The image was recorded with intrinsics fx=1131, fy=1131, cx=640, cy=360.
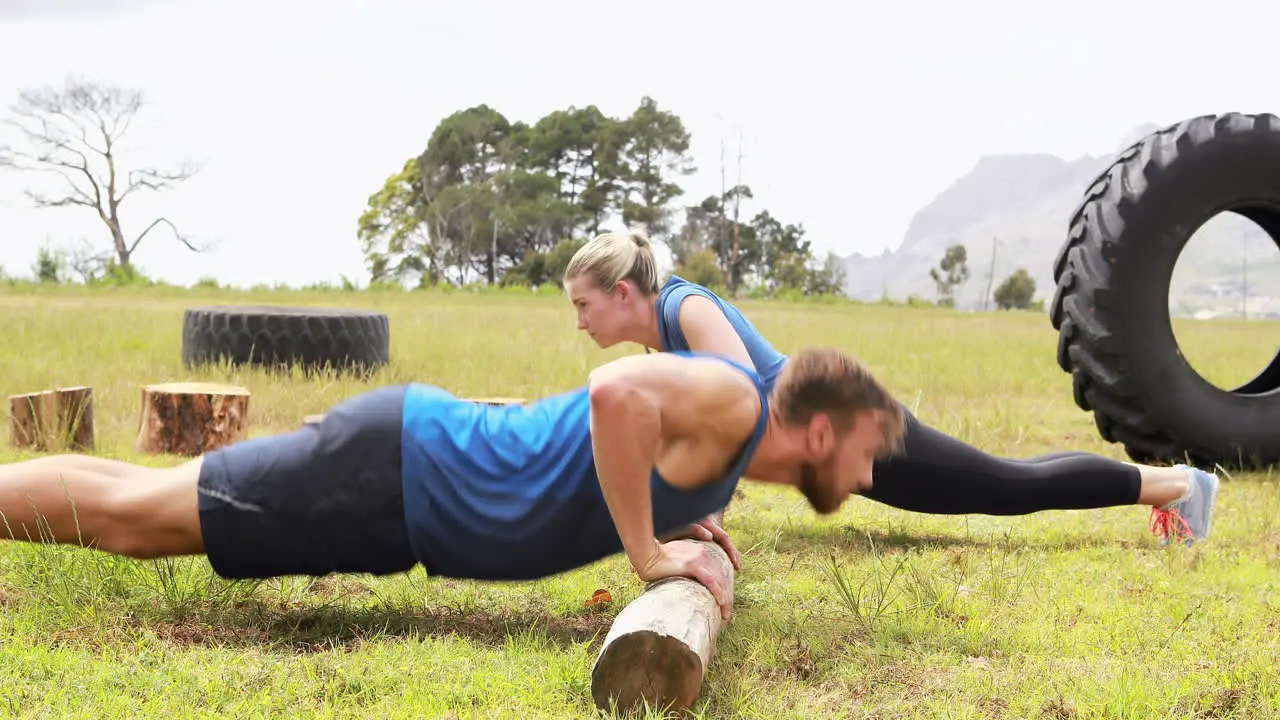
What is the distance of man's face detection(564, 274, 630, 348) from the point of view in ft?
13.6

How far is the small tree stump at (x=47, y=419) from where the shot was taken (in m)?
6.44

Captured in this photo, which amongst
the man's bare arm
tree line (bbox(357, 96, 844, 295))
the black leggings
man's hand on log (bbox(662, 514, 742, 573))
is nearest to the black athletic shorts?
the man's bare arm

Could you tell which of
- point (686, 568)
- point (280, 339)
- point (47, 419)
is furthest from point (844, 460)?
point (280, 339)

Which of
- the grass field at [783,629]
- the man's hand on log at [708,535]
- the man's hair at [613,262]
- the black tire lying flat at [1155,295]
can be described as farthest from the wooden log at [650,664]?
the black tire lying flat at [1155,295]

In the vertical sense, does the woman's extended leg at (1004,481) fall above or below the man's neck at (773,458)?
below

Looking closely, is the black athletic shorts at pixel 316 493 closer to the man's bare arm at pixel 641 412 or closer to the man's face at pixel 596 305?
the man's bare arm at pixel 641 412

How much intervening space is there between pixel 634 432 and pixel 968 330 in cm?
1617

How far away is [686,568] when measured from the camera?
322cm

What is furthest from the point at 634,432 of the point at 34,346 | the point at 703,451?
the point at 34,346

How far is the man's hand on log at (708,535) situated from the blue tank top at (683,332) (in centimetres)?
53

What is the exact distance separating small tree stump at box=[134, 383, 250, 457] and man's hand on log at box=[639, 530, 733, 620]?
397 centimetres

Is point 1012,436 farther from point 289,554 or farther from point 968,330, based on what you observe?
point 968,330

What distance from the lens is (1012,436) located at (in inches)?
304

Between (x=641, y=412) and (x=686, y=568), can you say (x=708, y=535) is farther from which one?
(x=641, y=412)
